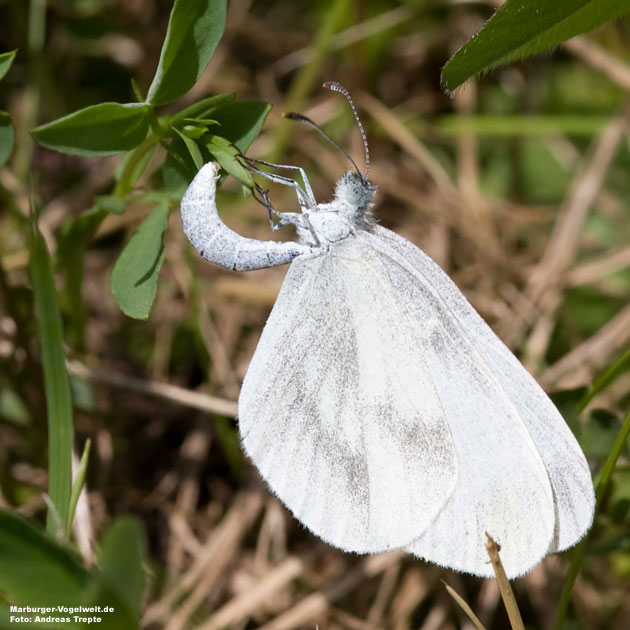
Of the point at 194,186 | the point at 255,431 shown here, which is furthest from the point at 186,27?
the point at 255,431

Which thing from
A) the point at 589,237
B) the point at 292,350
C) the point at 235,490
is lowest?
the point at 235,490

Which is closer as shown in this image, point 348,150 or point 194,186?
point 194,186

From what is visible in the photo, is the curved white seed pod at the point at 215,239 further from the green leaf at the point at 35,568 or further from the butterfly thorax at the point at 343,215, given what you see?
the green leaf at the point at 35,568

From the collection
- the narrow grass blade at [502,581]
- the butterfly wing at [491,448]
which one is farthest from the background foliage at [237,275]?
the narrow grass blade at [502,581]

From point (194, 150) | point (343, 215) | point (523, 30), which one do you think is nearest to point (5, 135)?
point (194, 150)

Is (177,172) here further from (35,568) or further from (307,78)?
(307,78)

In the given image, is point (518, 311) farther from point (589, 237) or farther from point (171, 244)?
point (171, 244)
